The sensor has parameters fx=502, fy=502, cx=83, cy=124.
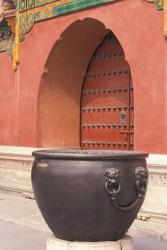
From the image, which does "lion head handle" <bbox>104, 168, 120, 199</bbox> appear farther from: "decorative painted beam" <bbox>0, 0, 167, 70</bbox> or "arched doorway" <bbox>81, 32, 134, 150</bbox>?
"decorative painted beam" <bbox>0, 0, 167, 70</bbox>

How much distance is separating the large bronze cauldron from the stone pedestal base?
0.13 feet

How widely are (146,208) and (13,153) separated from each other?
3.20m

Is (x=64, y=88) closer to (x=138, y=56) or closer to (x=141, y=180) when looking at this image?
(x=138, y=56)

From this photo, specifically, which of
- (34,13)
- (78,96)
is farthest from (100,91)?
(34,13)

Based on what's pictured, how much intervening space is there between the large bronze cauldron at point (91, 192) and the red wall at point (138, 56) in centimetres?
205

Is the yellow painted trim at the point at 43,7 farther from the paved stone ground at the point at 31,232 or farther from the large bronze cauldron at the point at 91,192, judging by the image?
the large bronze cauldron at the point at 91,192

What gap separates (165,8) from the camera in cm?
586

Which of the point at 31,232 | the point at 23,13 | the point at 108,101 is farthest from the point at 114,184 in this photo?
the point at 23,13

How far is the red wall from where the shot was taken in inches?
235

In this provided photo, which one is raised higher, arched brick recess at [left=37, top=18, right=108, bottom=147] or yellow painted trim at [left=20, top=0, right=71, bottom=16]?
yellow painted trim at [left=20, top=0, right=71, bottom=16]

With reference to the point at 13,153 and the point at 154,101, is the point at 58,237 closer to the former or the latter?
the point at 154,101

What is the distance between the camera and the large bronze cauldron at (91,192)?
378 centimetres

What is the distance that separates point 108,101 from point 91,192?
421cm

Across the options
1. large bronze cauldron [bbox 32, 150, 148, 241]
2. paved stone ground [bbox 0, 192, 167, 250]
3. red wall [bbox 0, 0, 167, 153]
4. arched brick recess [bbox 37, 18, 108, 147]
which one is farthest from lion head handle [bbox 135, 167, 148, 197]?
arched brick recess [bbox 37, 18, 108, 147]
